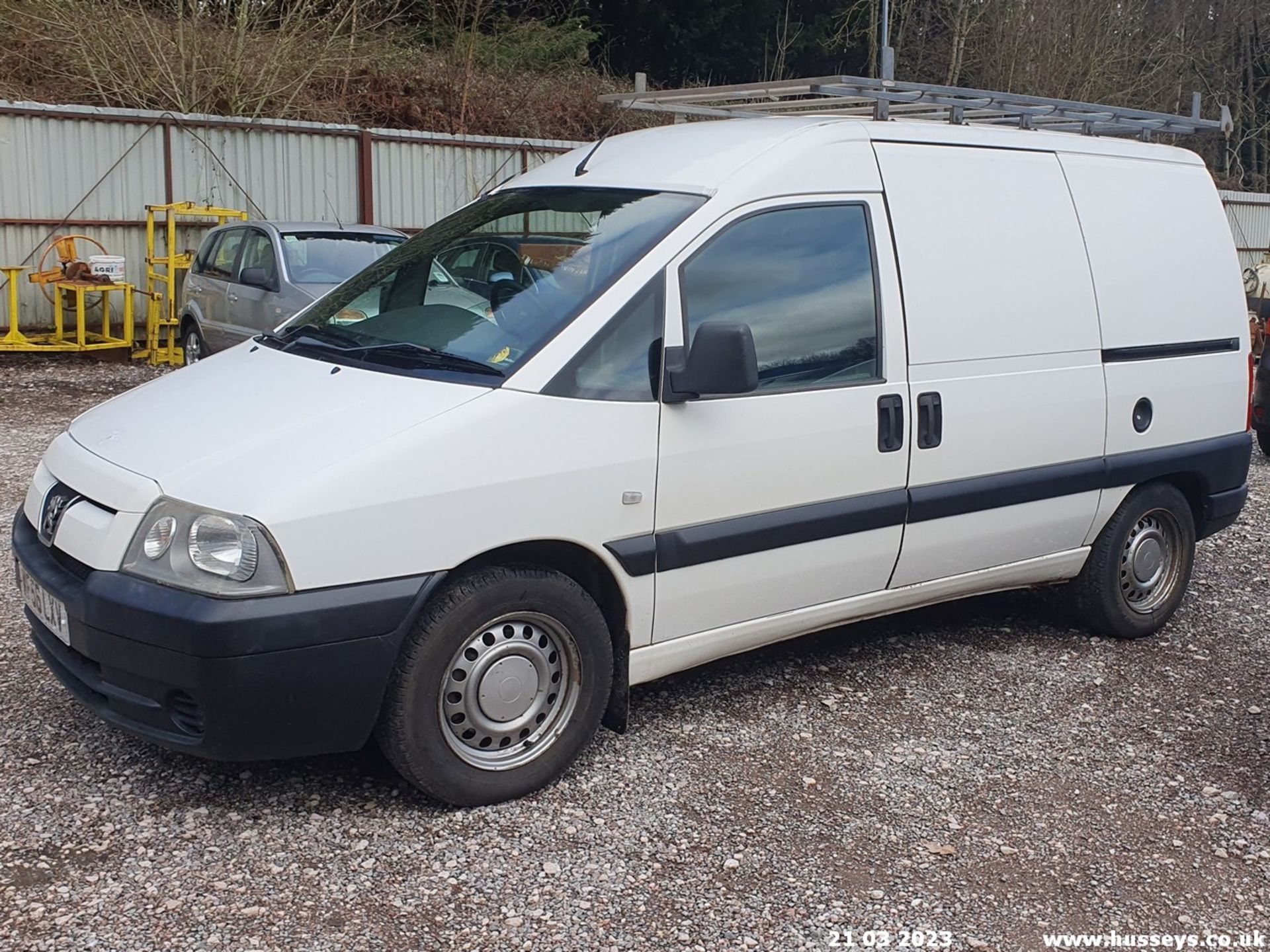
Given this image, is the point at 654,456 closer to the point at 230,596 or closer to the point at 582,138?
the point at 230,596

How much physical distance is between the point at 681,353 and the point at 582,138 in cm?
1747

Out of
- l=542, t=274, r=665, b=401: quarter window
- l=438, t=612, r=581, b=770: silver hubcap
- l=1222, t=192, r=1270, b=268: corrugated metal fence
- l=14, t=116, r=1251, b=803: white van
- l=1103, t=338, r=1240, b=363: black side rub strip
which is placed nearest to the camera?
l=14, t=116, r=1251, b=803: white van

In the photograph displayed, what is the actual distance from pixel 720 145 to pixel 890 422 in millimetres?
1097

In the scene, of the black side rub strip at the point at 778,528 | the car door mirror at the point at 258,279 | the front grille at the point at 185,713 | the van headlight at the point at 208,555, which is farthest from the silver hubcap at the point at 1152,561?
the car door mirror at the point at 258,279

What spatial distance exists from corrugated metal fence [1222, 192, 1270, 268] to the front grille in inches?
929

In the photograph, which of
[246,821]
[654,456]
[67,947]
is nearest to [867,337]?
[654,456]

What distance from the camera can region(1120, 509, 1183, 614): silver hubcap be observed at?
18.1 ft

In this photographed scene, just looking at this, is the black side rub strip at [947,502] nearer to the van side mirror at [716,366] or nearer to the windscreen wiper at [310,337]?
the van side mirror at [716,366]

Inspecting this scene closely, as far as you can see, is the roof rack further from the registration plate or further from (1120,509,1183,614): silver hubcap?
the registration plate

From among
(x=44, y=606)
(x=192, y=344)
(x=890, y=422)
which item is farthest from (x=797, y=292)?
(x=192, y=344)

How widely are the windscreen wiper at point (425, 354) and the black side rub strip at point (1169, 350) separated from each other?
8.54ft

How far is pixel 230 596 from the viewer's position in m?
3.30

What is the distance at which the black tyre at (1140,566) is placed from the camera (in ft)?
17.7

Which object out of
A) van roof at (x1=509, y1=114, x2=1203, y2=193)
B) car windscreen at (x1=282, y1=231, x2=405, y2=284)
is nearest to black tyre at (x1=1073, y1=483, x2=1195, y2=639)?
van roof at (x1=509, y1=114, x2=1203, y2=193)
